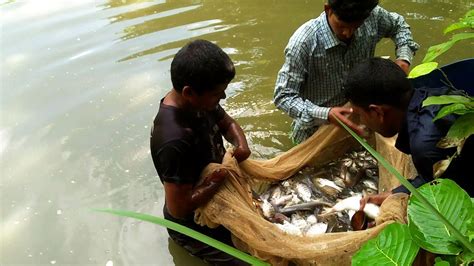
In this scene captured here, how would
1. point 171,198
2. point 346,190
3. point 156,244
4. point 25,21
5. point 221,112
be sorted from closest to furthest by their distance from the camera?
point 171,198, point 221,112, point 346,190, point 156,244, point 25,21

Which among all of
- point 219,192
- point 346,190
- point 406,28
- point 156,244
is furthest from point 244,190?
point 406,28

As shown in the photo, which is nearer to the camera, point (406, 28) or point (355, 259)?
point (355, 259)

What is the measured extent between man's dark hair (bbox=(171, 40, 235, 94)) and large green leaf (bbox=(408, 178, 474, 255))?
1.27m

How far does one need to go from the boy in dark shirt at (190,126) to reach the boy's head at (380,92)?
0.66m

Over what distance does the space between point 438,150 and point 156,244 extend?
7.47 ft

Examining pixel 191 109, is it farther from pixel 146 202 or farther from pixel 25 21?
pixel 25 21

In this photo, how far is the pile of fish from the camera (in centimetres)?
306

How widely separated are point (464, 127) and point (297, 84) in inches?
65.2

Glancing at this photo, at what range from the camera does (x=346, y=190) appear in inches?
134

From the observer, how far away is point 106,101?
5.28 meters

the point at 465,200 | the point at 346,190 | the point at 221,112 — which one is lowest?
the point at 346,190

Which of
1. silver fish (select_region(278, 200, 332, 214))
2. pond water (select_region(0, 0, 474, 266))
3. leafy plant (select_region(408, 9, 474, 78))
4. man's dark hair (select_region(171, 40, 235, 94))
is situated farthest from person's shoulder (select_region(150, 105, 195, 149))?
pond water (select_region(0, 0, 474, 266))

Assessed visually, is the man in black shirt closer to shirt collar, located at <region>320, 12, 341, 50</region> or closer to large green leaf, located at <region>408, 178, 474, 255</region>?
shirt collar, located at <region>320, 12, 341, 50</region>

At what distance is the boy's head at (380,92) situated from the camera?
2387 mm
